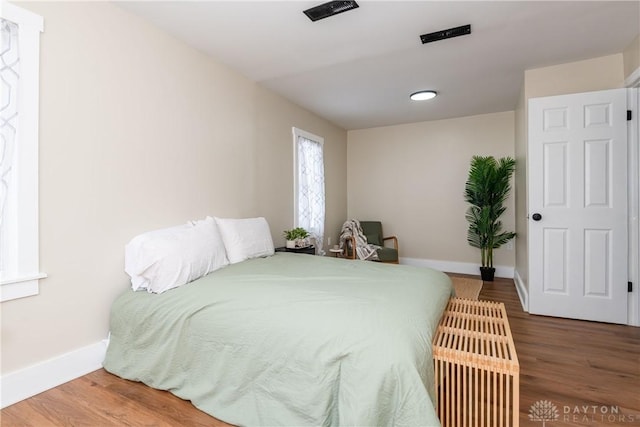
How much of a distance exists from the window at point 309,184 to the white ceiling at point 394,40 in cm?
73

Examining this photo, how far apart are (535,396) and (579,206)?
1967 millimetres

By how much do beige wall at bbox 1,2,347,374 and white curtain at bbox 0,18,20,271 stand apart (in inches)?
4.6

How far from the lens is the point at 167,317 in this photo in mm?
1757

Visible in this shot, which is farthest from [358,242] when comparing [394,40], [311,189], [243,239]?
[394,40]

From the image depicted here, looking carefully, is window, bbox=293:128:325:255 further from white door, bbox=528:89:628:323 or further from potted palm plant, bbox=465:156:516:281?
white door, bbox=528:89:628:323

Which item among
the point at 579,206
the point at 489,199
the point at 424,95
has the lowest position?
the point at 579,206

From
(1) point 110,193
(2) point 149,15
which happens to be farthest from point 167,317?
(2) point 149,15

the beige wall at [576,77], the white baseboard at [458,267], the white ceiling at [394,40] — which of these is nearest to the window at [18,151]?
the white ceiling at [394,40]

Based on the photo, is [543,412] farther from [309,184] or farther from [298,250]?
[309,184]

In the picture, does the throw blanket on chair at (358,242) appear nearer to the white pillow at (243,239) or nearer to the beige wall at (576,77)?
the white pillow at (243,239)

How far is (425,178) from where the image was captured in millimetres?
5070

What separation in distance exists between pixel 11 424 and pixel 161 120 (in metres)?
1.97

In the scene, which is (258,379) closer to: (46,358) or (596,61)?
(46,358)

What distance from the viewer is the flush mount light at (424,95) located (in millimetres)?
3691
